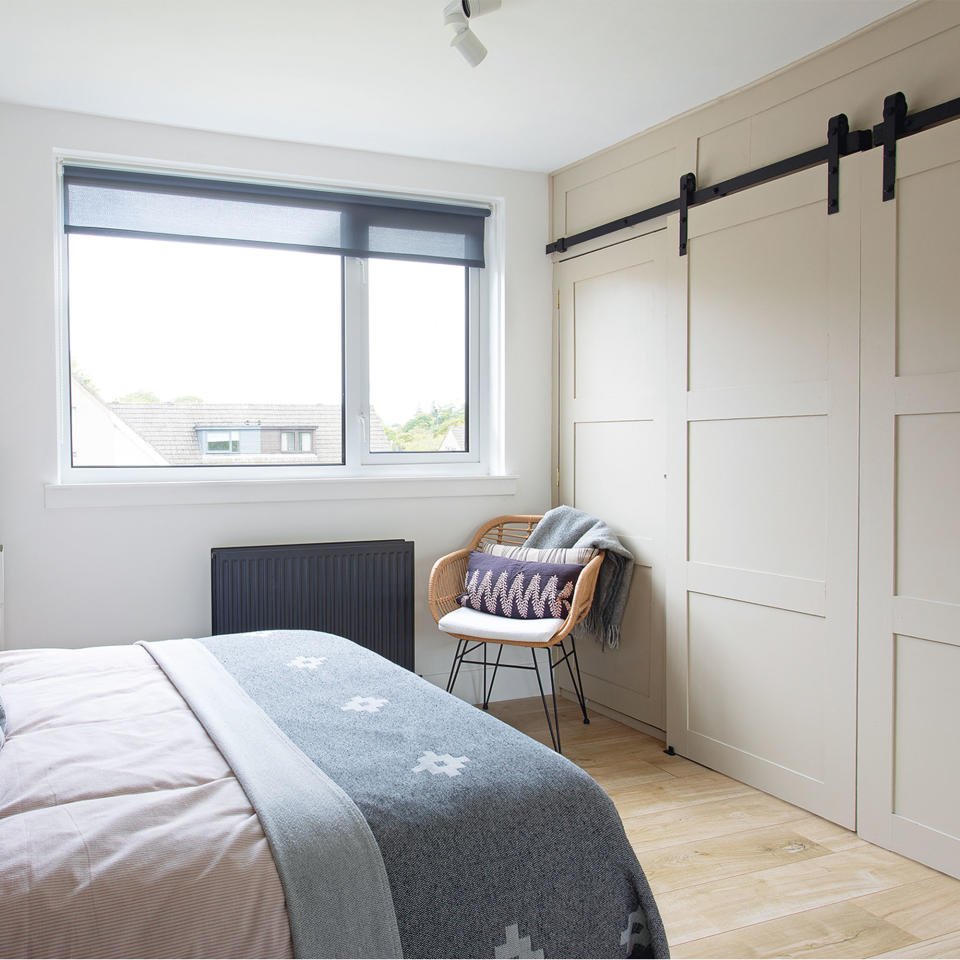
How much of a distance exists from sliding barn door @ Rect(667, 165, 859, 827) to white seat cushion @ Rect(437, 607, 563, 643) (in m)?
0.52

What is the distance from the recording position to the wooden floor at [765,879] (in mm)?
2041

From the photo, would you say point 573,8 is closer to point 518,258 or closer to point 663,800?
point 518,258

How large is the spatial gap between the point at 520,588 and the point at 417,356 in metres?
1.23

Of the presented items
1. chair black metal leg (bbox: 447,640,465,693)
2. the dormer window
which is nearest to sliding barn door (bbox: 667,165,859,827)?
chair black metal leg (bbox: 447,640,465,693)

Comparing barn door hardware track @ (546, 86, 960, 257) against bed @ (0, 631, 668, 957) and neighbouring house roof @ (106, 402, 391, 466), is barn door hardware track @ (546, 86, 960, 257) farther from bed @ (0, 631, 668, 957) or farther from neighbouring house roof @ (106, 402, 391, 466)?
bed @ (0, 631, 668, 957)

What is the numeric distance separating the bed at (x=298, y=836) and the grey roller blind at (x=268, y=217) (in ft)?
7.16

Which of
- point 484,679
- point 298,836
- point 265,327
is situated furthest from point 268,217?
point 298,836

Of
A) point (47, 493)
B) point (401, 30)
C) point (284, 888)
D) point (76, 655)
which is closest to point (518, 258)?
point (401, 30)

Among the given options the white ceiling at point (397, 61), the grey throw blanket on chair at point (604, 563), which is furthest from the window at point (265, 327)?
the grey throw blanket on chair at point (604, 563)

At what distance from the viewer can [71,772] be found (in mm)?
1414

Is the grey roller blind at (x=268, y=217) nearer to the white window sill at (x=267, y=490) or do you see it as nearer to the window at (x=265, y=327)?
the window at (x=265, y=327)

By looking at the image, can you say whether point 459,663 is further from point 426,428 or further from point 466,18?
point 466,18

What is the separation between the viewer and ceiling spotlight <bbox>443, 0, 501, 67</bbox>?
92.2 inches

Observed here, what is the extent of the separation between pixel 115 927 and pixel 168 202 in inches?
118
